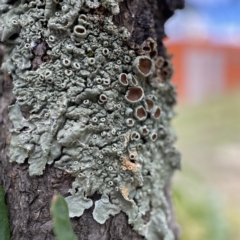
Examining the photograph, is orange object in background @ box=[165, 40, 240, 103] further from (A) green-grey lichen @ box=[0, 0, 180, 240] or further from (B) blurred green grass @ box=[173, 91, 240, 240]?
(A) green-grey lichen @ box=[0, 0, 180, 240]

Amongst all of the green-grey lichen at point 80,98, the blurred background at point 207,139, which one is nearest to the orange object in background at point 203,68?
the blurred background at point 207,139

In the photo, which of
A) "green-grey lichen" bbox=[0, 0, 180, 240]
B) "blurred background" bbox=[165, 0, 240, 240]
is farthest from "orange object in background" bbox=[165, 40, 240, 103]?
"green-grey lichen" bbox=[0, 0, 180, 240]

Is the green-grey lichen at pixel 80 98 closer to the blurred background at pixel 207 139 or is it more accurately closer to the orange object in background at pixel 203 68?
the blurred background at pixel 207 139

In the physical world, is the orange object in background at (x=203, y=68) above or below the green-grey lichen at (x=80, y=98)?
below

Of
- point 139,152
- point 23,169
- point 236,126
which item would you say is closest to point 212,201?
point 139,152

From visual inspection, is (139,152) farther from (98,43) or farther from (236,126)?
(236,126)
